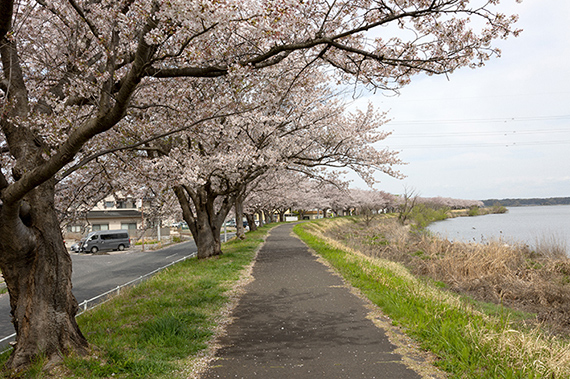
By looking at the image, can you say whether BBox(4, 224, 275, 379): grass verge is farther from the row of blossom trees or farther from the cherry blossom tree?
the row of blossom trees

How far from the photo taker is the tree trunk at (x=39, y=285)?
4.60 metres

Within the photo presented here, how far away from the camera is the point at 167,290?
9398mm

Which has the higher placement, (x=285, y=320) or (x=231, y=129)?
(x=231, y=129)

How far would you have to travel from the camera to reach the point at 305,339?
555 cm

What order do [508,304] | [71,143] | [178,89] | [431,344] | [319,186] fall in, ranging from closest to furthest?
[71,143] → [431,344] → [178,89] → [508,304] → [319,186]

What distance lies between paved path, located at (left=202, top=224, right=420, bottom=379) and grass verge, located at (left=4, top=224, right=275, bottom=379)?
18.7 inches

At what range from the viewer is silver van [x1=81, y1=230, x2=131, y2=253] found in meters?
35.2

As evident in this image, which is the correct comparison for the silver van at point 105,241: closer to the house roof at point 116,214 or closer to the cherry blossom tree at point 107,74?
the house roof at point 116,214

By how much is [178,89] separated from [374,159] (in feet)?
33.7

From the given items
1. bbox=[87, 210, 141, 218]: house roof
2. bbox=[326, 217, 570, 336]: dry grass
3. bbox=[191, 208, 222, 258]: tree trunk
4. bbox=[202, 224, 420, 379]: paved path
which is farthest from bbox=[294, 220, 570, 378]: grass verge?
bbox=[87, 210, 141, 218]: house roof

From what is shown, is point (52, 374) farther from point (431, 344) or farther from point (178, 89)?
point (178, 89)

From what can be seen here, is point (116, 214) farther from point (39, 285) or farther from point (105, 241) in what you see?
point (39, 285)

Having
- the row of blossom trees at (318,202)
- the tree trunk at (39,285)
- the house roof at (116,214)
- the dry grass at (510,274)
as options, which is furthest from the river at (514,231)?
the house roof at (116,214)

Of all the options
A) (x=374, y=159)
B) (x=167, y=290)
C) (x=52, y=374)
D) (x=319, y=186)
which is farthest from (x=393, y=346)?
(x=319, y=186)
